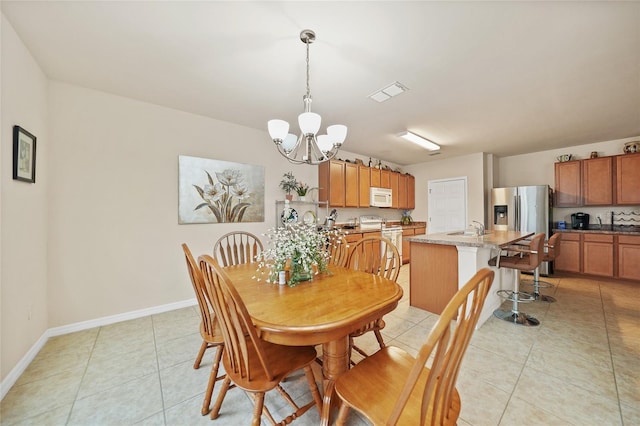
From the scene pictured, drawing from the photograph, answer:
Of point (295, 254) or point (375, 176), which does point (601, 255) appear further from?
point (295, 254)

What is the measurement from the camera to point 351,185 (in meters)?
4.72

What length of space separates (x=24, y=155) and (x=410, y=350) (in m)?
3.56

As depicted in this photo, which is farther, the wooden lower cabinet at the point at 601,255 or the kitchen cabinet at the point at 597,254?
the kitchen cabinet at the point at 597,254

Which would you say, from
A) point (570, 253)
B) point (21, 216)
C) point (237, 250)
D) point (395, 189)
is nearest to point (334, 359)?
point (237, 250)

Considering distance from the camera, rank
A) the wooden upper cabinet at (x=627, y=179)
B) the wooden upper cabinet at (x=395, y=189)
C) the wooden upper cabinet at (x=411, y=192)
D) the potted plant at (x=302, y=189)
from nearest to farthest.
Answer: the wooden upper cabinet at (x=627, y=179) → the potted plant at (x=302, y=189) → the wooden upper cabinet at (x=395, y=189) → the wooden upper cabinet at (x=411, y=192)

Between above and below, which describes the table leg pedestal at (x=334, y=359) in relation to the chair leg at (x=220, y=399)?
above

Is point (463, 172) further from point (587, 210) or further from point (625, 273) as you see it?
point (625, 273)

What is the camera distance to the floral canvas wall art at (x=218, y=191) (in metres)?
3.06

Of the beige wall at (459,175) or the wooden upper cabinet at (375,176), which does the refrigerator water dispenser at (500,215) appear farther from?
the wooden upper cabinet at (375,176)

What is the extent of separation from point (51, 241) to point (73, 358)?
1.17m

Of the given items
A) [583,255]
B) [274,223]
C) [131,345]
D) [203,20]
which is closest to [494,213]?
[583,255]

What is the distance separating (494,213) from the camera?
16.6 ft

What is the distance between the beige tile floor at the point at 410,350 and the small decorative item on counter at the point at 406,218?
3638 millimetres

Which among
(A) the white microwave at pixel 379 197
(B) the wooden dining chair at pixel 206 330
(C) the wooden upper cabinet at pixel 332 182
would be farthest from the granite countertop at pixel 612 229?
(B) the wooden dining chair at pixel 206 330
